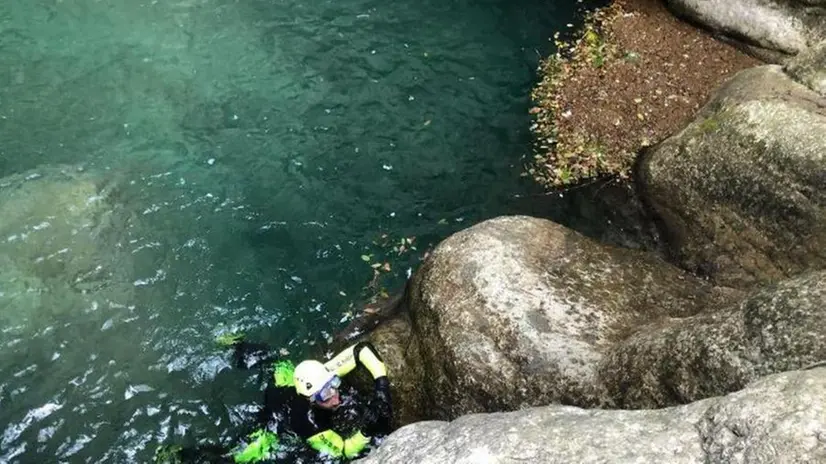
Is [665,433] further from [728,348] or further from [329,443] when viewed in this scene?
[329,443]

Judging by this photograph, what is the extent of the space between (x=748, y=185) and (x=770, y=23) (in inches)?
260

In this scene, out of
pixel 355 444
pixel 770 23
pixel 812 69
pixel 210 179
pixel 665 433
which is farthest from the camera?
pixel 770 23

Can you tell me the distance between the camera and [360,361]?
30.1 feet

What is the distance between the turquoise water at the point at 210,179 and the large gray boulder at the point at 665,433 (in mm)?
5443

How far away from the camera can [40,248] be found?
11.9 m

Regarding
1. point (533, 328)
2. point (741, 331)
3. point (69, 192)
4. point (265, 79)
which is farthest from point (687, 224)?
point (69, 192)

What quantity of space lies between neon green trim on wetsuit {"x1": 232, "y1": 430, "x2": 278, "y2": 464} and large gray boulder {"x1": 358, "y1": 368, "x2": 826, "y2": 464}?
13.2 ft

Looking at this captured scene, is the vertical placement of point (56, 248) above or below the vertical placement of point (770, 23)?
below

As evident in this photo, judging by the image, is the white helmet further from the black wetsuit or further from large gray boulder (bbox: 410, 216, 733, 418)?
large gray boulder (bbox: 410, 216, 733, 418)

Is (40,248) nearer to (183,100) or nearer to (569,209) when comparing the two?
(183,100)

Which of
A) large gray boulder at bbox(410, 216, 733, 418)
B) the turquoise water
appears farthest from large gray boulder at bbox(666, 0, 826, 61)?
Result: large gray boulder at bbox(410, 216, 733, 418)

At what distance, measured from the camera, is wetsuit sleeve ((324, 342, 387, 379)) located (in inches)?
354

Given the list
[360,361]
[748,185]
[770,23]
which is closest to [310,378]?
[360,361]

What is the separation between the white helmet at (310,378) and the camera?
8938 mm
